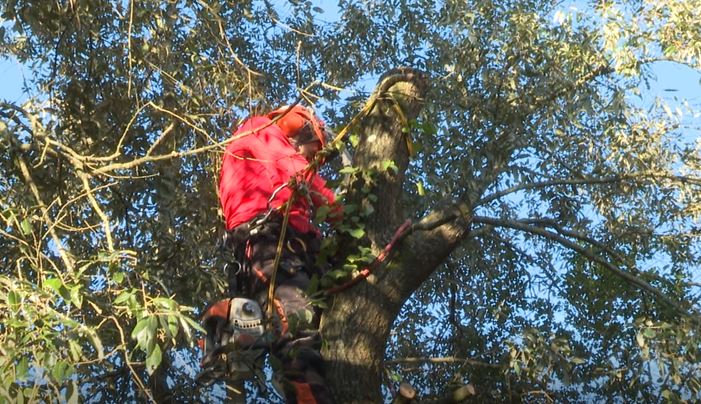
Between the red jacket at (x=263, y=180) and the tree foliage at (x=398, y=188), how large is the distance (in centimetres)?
15

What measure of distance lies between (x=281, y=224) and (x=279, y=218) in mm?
22

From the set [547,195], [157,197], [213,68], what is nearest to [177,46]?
[213,68]

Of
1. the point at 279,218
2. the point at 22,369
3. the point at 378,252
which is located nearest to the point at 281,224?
the point at 279,218

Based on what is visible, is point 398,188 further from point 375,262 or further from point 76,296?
point 76,296

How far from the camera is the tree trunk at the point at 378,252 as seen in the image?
153 inches

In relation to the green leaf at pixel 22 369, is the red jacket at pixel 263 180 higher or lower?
higher

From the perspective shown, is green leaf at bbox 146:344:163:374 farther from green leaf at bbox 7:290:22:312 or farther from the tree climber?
the tree climber

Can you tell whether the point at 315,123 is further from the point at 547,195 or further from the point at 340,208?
the point at 547,195

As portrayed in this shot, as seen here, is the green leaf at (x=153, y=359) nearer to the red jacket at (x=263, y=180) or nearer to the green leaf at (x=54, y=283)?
the green leaf at (x=54, y=283)

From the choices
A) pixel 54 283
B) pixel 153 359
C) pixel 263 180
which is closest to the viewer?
pixel 153 359

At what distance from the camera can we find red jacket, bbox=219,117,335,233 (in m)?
4.06

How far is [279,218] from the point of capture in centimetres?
402

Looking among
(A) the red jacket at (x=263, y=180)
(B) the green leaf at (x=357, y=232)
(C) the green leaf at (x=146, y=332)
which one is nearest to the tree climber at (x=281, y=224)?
(A) the red jacket at (x=263, y=180)

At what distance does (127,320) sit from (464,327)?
89.6 inches
